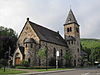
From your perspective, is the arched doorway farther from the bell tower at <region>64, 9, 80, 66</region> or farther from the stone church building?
the bell tower at <region>64, 9, 80, 66</region>

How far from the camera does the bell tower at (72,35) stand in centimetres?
6091

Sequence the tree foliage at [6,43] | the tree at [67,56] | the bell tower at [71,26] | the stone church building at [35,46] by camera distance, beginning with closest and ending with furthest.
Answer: the stone church building at [35,46]
the tree foliage at [6,43]
the tree at [67,56]
the bell tower at [71,26]

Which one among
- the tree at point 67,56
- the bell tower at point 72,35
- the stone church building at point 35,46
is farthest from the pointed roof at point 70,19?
the tree at point 67,56

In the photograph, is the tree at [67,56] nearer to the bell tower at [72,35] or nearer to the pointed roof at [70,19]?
the bell tower at [72,35]

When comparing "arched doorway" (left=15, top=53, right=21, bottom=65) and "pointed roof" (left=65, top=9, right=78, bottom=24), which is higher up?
"pointed roof" (left=65, top=9, right=78, bottom=24)

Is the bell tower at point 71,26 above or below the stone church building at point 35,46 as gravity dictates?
above

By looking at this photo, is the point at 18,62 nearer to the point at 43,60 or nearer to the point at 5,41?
the point at 43,60

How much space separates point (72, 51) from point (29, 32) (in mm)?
19931

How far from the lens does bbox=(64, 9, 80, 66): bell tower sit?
60.9 metres

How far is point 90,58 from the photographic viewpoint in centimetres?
9138

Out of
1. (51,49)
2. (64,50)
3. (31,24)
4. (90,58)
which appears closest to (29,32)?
(31,24)

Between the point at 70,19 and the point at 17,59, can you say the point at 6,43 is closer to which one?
the point at 17,59

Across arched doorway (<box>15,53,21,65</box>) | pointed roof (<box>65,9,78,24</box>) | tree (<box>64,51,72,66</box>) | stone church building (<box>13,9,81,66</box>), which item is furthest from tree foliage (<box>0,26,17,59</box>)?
pointed roof (<box>65,9,78,24</box>)

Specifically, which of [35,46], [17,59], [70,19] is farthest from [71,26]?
[17,59]
